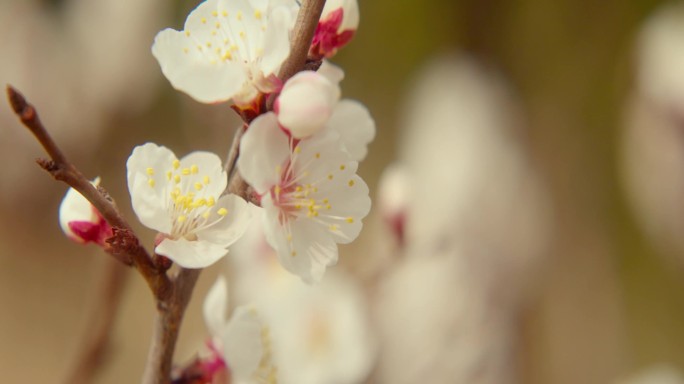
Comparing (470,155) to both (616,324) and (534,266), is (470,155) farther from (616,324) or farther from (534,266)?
(616,324)

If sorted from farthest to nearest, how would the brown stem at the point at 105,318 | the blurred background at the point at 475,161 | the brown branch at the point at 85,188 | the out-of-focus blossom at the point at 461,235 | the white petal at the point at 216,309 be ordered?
1. the blurred background at the point at 475,161
2. the out-of-focus blossom at the point at 461,235
3. the brown stem at the point at 105,318
4. the white petal at the point at 216,309
5. the brown branch at the point at 85,188

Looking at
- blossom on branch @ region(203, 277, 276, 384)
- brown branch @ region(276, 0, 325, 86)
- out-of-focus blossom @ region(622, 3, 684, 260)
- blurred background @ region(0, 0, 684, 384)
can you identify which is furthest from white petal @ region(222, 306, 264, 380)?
out-of-focus blossom @ region(622, 3, 684, 260)

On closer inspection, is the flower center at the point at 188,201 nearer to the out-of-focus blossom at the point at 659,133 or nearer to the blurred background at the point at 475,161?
the blurred background at the point at 475,161

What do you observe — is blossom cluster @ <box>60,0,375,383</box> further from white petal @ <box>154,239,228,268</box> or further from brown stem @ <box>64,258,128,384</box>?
brown stem @ <box>64,258,128,384</box>

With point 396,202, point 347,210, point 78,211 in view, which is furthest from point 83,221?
point 396,202

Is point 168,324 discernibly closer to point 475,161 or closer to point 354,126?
point 354,126

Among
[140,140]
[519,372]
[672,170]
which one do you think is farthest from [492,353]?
[140,140]

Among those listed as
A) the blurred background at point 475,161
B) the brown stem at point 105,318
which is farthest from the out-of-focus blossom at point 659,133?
the brown stem at point 105,318
